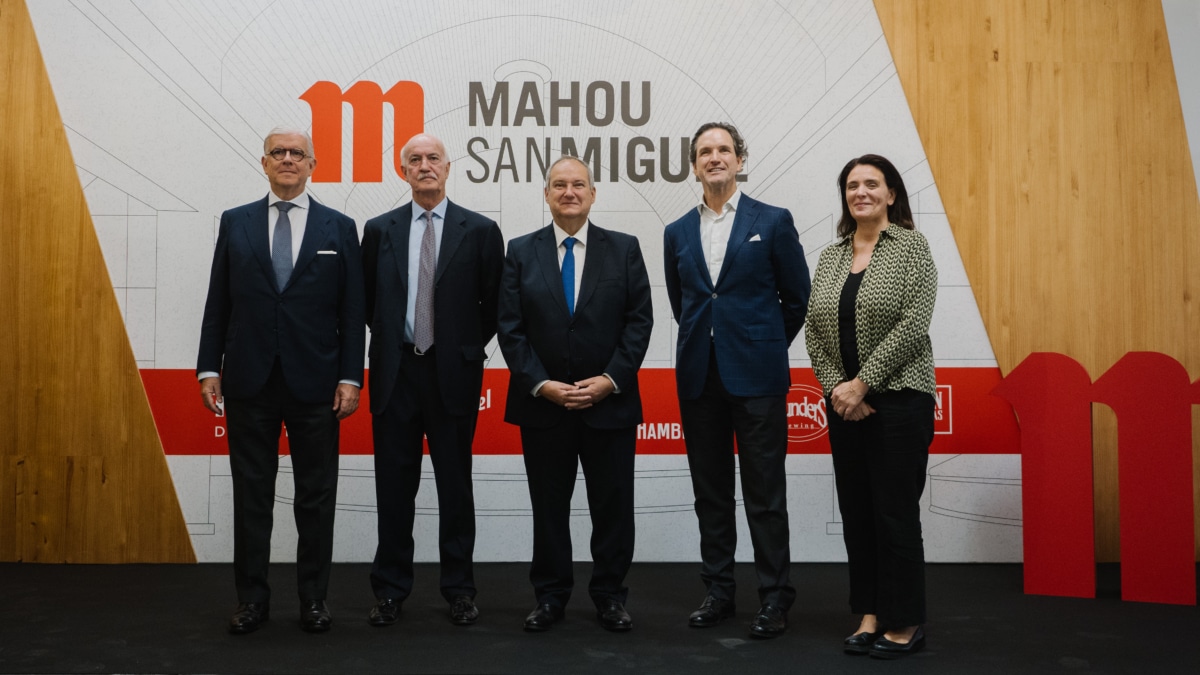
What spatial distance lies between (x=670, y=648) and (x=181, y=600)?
5.88ft

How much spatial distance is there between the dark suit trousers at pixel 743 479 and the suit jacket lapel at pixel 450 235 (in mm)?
884

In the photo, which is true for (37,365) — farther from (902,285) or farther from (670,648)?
(902,285)

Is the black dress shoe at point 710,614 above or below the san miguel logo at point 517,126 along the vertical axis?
below

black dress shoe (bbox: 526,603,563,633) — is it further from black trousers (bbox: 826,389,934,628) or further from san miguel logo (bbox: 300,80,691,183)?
san miguel logo (bbox: 300,80,691,183)

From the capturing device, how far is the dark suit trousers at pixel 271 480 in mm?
2760

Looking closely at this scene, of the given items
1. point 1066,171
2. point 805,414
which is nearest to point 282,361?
point 805,414

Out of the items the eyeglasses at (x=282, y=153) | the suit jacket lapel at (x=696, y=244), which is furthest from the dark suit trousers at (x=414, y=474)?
the suit jacket lapel at (x=696, y=244)

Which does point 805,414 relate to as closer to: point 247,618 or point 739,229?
point 739,229

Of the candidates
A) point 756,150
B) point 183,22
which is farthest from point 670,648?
point 183,22

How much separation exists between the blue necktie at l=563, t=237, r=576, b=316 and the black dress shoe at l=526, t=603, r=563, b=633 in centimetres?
92

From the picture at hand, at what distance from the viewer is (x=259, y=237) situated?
280 centimetres

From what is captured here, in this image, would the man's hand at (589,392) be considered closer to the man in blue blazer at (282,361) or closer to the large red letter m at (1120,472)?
the man in blue blazer at (282,361)

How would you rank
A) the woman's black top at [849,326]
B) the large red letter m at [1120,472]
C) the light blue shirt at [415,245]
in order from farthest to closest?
the large red letter m at [1120,472]
the light blue shirt at [415,245]
the woman's black top at [849,326]

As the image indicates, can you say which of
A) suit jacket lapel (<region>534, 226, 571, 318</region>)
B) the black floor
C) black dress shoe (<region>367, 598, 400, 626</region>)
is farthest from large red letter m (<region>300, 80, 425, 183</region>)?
black dress shoe (<region>367, 598, 400, 626</region>)
